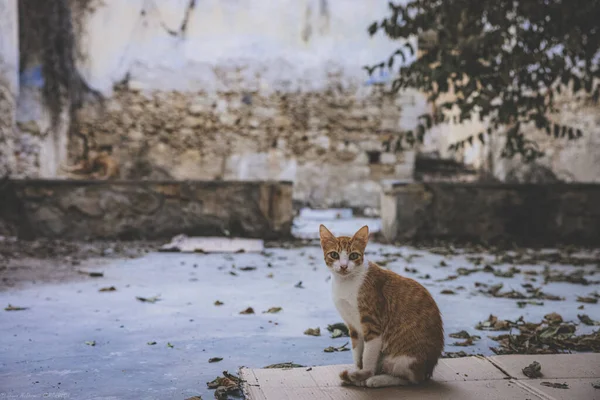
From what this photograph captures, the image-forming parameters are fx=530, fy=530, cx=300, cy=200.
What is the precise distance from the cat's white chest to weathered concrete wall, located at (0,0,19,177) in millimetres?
6988

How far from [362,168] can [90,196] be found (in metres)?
6.08

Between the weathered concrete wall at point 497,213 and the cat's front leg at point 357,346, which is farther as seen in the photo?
the weathered concrete wall at point 497,213

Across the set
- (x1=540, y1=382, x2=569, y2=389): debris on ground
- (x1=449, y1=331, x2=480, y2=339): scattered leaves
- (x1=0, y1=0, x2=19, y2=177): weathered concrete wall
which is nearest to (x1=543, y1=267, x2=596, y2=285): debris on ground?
(x1=449, y1=331, x2=480, y2=339): scattered leaves

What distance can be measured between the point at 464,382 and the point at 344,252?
21.5 inches

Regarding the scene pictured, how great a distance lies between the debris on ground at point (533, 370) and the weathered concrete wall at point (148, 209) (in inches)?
177

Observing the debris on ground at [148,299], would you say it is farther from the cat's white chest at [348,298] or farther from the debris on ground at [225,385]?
the cat's white chest at [348,298]

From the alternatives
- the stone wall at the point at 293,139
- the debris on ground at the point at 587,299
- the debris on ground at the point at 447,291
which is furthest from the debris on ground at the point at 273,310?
the stone wall at the point at 293,139

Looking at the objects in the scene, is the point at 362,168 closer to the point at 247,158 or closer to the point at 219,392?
the point at 247,158

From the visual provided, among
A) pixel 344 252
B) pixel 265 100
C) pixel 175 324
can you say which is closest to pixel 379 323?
pixel 344 252

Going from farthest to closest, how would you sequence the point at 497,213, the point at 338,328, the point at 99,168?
the point at 99,168 < the point at 497,213 < the point at 338,328

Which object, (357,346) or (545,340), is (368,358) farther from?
(545,340)

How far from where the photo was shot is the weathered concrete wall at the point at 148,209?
5.77m

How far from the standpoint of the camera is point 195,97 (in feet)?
35.0

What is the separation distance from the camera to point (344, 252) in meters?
1.58
